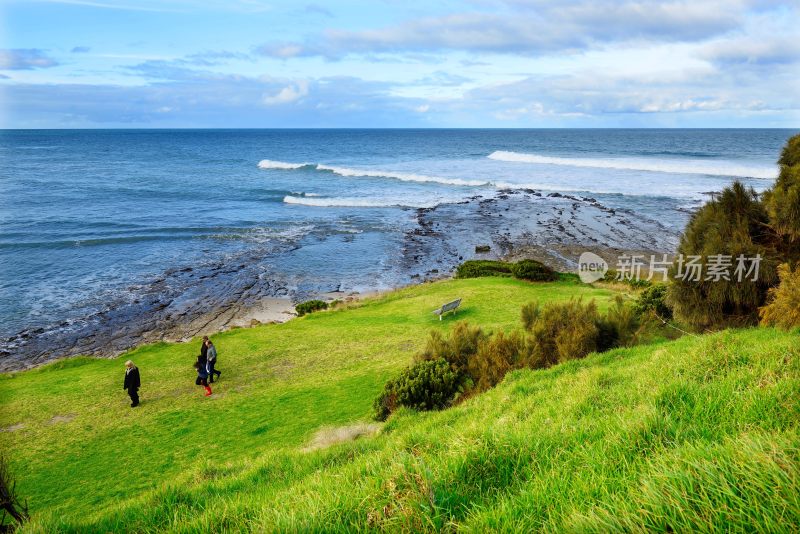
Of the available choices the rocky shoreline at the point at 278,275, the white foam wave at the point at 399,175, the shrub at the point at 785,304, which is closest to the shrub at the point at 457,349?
the shrub at the point at 785,304

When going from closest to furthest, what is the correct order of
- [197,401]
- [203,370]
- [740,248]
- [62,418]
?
[740,248] → [62,418] → [197,401] → [203,370]

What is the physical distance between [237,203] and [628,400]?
53.8 meters

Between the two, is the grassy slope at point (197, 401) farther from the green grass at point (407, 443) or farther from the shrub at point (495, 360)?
the shrub at point (495, 360)

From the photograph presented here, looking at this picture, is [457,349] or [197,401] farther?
[197,401]

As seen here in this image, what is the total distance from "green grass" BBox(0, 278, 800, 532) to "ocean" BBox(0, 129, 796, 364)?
1043 centimetres

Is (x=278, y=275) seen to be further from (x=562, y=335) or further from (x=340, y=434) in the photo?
(x=562, y=335)

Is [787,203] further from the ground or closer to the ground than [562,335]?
further from the ground

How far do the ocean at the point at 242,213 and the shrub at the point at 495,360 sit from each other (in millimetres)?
16454

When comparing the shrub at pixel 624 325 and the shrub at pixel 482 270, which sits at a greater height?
the shrub at pixel 624 325

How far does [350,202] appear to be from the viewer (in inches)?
Answer: 2180

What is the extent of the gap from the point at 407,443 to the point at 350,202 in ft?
168

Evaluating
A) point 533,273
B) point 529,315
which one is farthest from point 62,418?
point 533,273

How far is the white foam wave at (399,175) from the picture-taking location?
68625 mm

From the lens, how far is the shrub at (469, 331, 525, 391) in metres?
11.0
